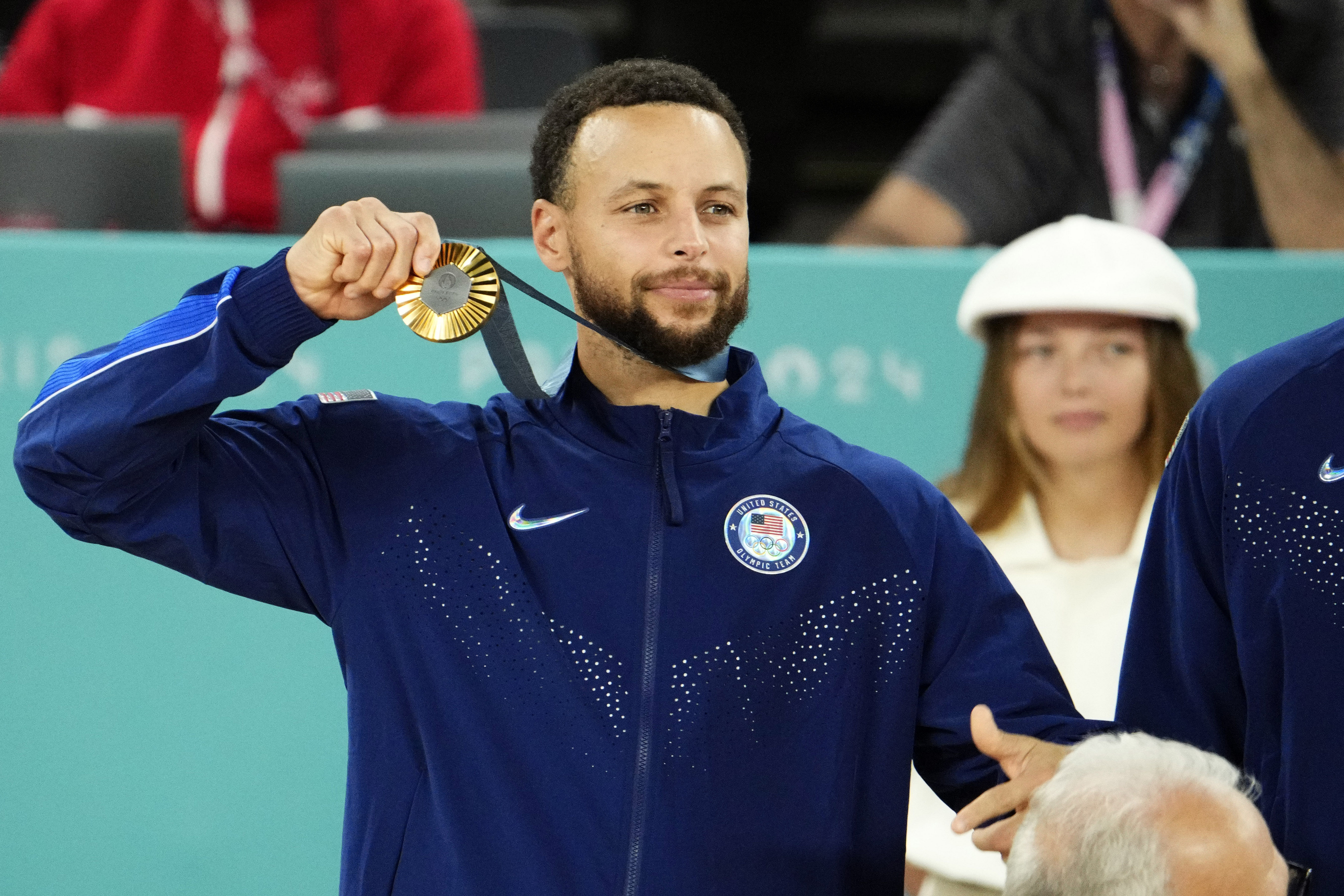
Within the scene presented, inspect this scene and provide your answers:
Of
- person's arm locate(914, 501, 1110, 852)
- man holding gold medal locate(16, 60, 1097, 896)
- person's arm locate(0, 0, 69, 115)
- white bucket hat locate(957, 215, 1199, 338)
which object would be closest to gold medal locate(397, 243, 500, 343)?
man holding gold medal locate(16, 60, 1097, 896)

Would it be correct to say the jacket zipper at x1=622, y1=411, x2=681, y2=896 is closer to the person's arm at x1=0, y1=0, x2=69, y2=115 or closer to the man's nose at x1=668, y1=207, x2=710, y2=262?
the man's nose at x1=668, y1=207, x2=710, y2=262

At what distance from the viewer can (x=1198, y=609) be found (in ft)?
5.08

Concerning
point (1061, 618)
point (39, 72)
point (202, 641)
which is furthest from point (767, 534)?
point (39, 72)

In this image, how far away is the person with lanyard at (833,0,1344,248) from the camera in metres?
2.99

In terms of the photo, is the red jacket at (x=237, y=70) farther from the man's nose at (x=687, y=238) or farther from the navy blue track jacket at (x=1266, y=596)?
the navy blue track jacket at (x=1266, y=596)

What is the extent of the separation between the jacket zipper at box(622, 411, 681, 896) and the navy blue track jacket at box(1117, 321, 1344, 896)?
1.52 ft

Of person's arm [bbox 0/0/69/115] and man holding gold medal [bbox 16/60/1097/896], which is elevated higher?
person's arm [bbox 0/0/69/115]

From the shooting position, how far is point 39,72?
3.75 meters

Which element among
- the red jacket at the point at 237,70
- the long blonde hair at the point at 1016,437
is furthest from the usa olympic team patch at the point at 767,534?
the red jacket at the point at 237,70

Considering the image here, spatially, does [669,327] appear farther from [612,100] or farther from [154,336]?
[154,336]

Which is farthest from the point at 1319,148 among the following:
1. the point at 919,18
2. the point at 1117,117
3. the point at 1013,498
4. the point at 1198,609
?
the point at 919,18

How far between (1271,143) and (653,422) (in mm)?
1837

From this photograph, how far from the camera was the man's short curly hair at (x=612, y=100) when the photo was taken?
164 cm

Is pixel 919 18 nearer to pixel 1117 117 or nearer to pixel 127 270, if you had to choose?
pixel 1117 117
